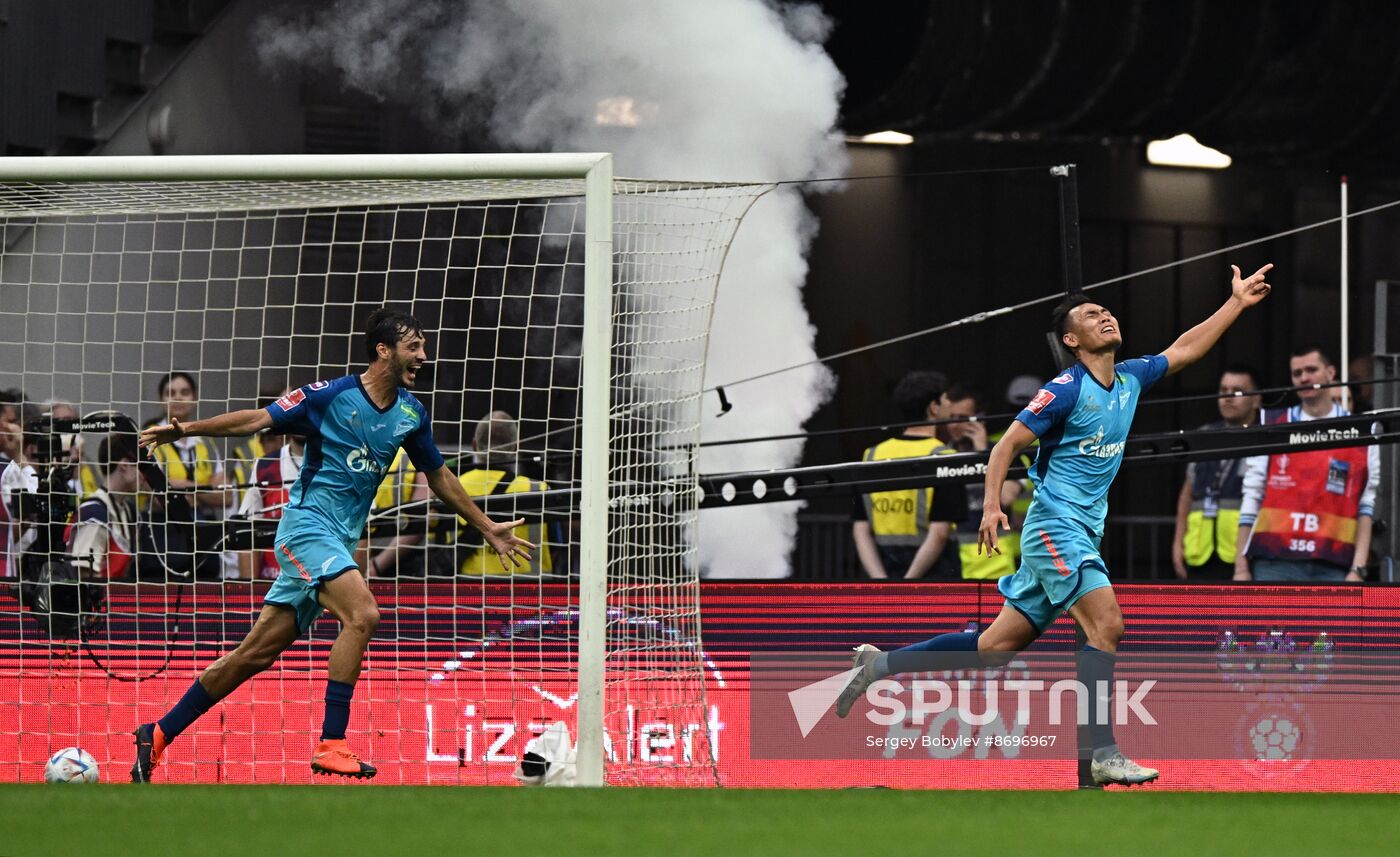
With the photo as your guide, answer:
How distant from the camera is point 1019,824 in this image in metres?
5.44

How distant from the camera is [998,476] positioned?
22.7 ft

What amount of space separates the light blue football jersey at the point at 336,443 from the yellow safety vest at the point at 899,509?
338 centimetres

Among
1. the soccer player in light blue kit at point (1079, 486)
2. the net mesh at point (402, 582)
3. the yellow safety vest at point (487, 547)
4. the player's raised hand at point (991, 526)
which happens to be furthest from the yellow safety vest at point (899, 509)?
the player's raised hand at point (991, 526)

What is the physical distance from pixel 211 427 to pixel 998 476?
2853 millimetres

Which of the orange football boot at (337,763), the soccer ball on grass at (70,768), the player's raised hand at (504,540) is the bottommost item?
the soccer ball on grass at (70,768)

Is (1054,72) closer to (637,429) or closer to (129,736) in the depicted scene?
(637,429)

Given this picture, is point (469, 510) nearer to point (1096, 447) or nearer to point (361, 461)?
point (361, 461)

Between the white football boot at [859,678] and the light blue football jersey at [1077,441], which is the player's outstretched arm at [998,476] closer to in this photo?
the light blue football jersey at [1077,441]

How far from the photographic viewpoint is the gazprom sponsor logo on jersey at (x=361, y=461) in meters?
7.39

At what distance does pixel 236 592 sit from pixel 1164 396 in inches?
421

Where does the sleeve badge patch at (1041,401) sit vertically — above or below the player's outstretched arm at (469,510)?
above

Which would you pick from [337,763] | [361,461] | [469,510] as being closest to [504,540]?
[469,510]

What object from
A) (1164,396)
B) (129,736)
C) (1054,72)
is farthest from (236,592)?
(1164,396)

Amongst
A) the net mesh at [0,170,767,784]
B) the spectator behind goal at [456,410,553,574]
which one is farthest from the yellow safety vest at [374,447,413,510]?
the spectator behind goal at [456,410,553,574]
